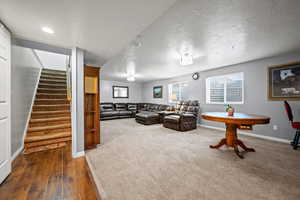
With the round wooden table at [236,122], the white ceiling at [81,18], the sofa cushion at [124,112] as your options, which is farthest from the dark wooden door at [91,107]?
the sofa cushion at [124,112]

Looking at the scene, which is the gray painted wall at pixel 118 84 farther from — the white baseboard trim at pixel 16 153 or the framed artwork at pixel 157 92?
the white baseboard trim at pixel 16 153

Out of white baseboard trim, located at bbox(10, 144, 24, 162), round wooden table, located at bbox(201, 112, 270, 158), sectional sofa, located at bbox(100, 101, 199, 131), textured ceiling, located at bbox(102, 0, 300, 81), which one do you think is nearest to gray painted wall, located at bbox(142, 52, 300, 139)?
textured ceiling, located at bbox(102, 0, 300, 81)

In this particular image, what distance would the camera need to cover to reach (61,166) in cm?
199

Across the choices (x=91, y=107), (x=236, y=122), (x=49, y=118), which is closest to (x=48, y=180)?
(x=91, y=107)

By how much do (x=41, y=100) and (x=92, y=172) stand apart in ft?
11.4

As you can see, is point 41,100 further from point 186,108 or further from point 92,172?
point 186,108

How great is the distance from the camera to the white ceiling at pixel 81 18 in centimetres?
129

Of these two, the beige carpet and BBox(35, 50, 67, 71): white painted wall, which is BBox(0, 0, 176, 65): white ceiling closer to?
the beige carpet

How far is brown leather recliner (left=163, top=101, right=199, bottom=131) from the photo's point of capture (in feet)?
13.5

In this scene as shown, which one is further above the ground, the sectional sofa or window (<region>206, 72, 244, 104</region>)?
window (<region>206, 72, 244, 104</region>)

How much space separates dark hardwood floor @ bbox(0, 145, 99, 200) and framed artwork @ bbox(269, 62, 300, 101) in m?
4.66

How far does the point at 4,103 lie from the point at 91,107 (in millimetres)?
1324

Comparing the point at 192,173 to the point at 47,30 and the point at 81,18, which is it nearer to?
the point at 81,18

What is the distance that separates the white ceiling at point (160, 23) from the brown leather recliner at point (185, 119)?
2361mm
